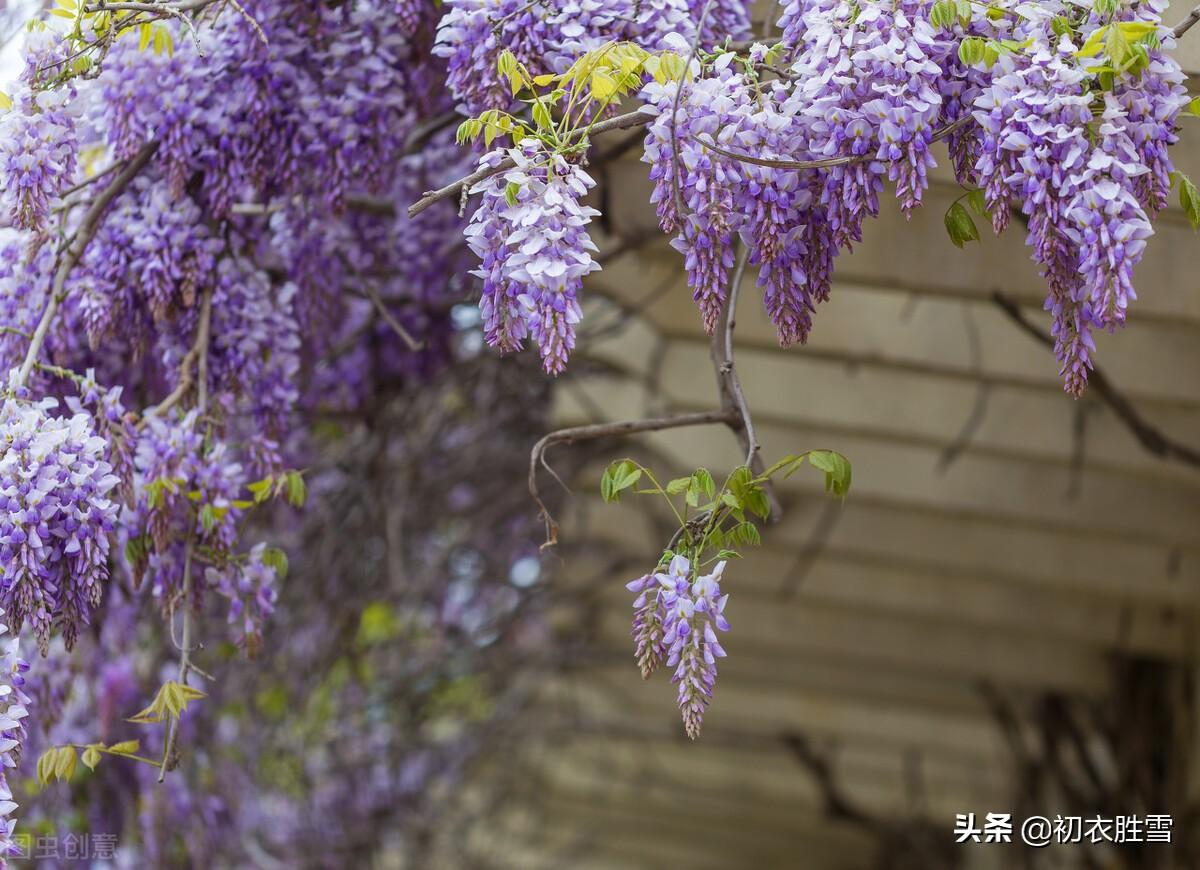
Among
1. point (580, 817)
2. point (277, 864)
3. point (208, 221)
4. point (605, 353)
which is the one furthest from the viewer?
point (580, 817)

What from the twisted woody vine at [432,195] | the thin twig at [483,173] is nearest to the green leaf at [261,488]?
the twisted woody vine at [432,195]

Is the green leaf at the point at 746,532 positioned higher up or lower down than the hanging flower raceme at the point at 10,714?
higher up

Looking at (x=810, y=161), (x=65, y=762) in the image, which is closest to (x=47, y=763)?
(x=65, y=762)

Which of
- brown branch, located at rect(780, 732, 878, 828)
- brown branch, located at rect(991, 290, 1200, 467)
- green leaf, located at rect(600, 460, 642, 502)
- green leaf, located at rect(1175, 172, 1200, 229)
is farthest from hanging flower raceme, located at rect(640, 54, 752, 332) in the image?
brown branch, located at rect(780, 732, 878, 828)

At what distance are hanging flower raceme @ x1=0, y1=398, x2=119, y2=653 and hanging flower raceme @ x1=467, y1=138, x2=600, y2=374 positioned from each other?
55 cm

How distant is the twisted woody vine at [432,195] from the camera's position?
1784mm

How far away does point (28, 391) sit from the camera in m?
2.16

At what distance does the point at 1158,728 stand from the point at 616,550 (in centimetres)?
227

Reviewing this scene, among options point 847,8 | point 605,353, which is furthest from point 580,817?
point 847,8

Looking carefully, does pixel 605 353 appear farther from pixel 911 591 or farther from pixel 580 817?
pixel 580 817

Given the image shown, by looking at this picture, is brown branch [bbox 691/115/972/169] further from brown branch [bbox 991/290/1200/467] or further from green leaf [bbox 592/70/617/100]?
brown branch [bbox 991/290/1200/467]

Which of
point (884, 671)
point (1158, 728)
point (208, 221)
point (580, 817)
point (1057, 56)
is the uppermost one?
point (1057, 56)

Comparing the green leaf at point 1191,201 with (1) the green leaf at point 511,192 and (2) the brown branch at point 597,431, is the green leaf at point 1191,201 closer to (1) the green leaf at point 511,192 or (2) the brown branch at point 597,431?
(2) the brown branch at point 597,431

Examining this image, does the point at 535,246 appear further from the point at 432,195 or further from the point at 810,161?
the point at 810,161
